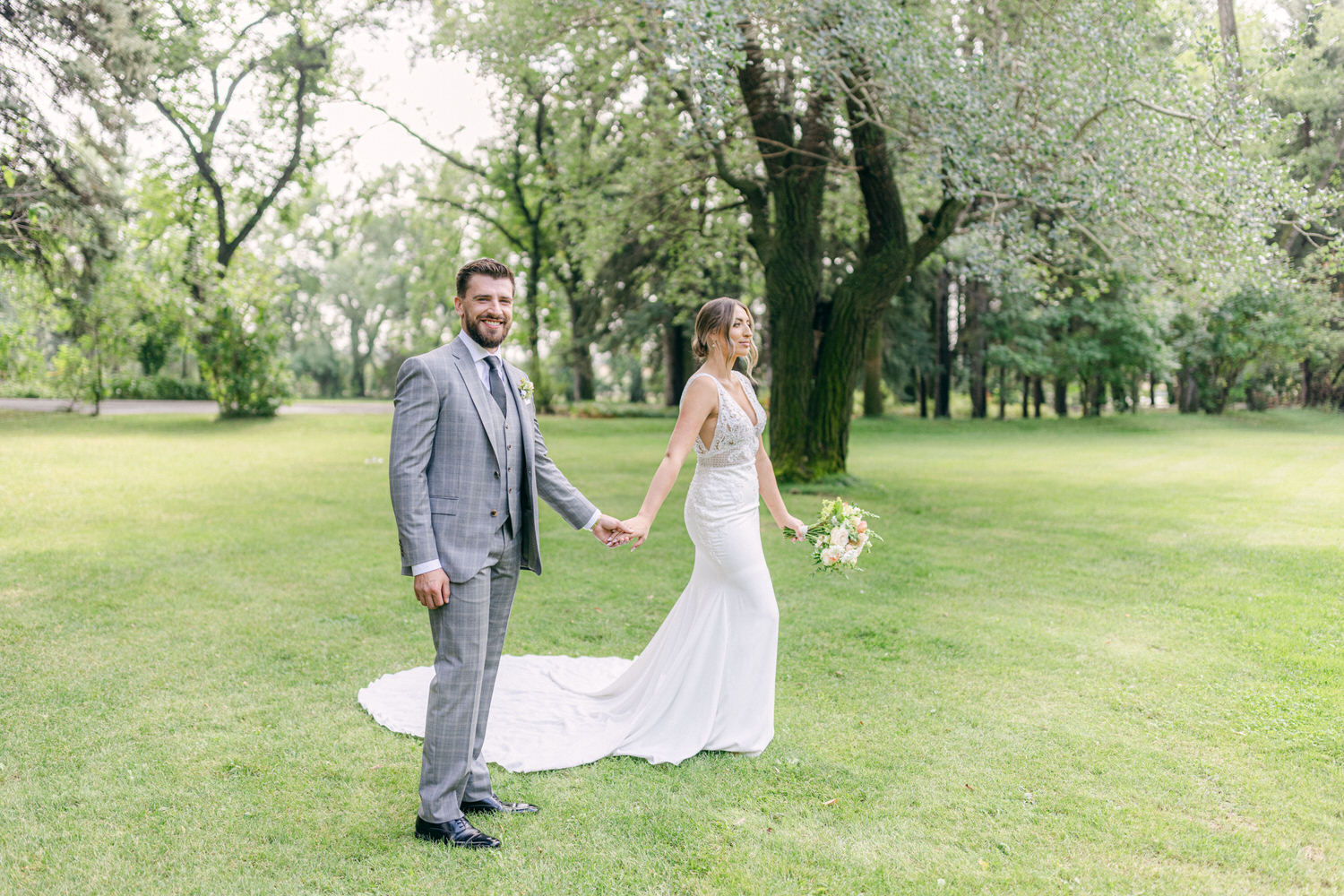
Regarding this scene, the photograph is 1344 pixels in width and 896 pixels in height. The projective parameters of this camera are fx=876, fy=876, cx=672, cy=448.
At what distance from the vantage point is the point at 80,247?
588 inches

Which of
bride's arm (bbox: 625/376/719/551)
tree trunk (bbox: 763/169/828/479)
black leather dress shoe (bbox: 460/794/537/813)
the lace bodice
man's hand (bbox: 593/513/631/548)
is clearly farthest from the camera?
tree trunk (bbox: 763/169/828/479)

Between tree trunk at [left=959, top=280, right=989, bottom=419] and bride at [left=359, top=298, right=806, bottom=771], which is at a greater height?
tree trunk at [left=959, top=280, right=989, bottom=419]

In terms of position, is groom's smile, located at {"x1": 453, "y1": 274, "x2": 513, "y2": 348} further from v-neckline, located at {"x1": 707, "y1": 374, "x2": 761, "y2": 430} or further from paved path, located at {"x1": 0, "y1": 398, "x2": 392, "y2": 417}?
paved path, located at {"x1": 0, "y1": 398, "x2": 392, "y2": 417}

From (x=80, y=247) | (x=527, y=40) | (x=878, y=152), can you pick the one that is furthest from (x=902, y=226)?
(x=80, y=247)

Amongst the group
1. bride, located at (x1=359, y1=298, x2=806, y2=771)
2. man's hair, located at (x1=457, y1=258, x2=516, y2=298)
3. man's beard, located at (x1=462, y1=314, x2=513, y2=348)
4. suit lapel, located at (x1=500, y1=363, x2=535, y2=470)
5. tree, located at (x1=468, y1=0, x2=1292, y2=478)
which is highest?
tree, located at (x1=468, y1=0, x2=1292, y2=478)

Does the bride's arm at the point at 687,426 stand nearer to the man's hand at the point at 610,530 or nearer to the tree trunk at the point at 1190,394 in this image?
the man's hand at the point at 610,530

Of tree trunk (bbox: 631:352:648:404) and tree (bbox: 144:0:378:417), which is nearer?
tree (bbox: 144:0:378:417)

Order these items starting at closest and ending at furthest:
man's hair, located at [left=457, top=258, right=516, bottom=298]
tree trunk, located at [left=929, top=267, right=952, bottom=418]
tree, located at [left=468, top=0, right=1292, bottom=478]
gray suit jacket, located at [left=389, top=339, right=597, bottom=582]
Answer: gray suit jacket, located at [left=389, top=339, right=597, bottom=582] → man's hair, located at [left=457, top=258, right=516, bottom=298] → tree, located at [left=468, top=0, right=1292, bottom=478] → tree trunk, located at [left=929, top=267, right=952, bottom=418]

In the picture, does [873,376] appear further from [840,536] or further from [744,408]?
[744,408]

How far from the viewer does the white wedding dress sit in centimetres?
466

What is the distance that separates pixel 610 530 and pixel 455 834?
1471 mm

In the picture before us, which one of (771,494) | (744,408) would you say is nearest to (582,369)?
(771,494)

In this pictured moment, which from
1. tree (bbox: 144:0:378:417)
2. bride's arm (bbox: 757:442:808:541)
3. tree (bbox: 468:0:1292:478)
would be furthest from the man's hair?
tree (bbox: 144:0:378:417)

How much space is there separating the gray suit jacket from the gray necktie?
0.13 metres
